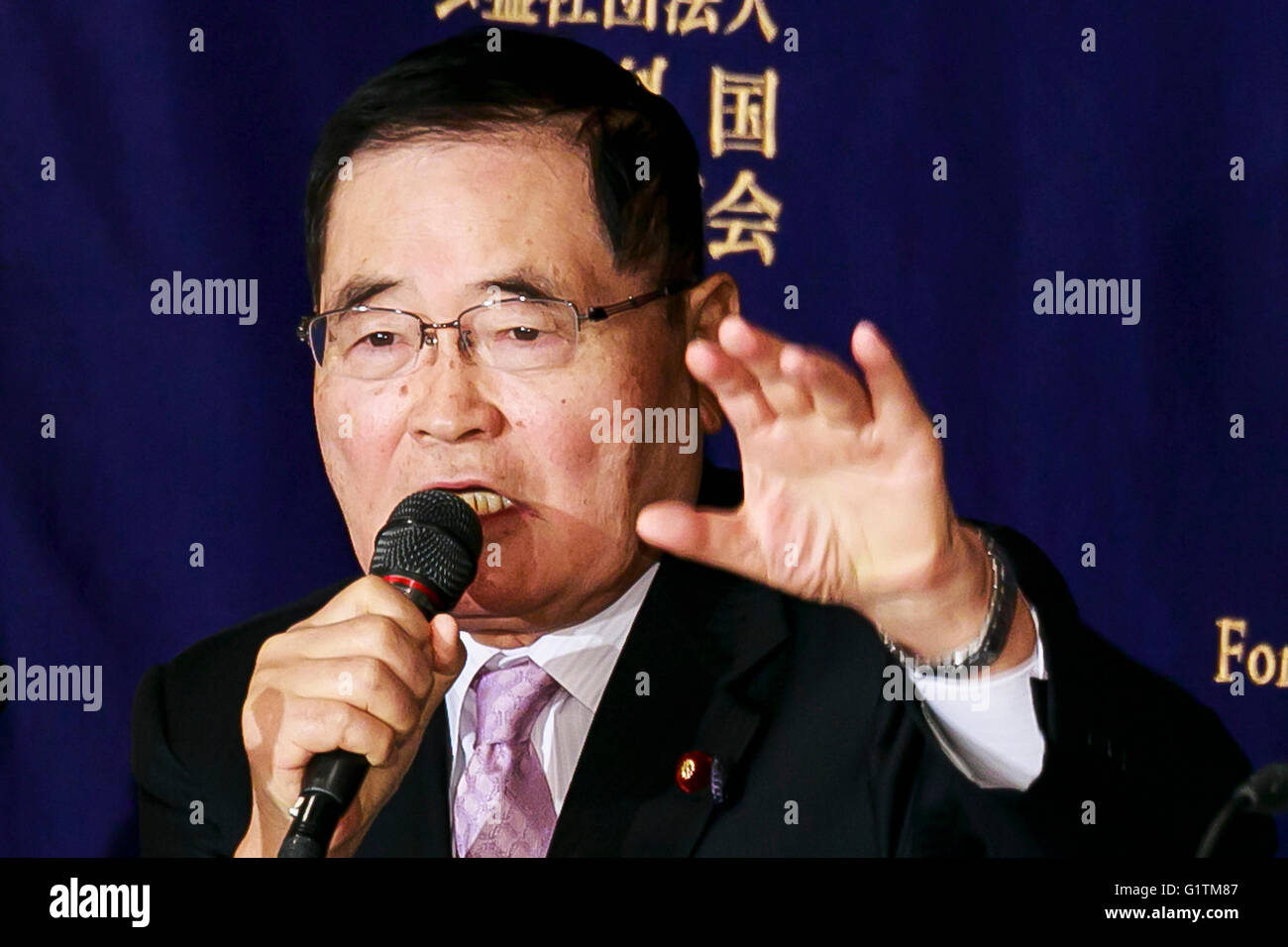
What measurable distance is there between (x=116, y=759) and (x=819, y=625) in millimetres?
910

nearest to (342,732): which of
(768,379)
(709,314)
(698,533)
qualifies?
(698,533)

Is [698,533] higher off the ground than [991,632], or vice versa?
[698,533]

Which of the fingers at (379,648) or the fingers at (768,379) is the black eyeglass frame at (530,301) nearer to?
the fingers at (768,379)

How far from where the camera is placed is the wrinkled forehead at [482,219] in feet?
5.84

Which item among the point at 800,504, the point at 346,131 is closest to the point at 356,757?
the point at 800,504

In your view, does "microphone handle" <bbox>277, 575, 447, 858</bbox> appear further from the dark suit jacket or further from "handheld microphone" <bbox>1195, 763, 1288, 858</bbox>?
"handheld microphone" <bbox>1195, 763, 1288, 858</bbox>

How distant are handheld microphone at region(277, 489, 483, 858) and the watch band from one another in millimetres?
467

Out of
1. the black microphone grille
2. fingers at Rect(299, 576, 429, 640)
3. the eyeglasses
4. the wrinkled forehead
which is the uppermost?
the wrinkled forehead

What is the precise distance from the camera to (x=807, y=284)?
206 centimetres

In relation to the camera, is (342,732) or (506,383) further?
(506,383)

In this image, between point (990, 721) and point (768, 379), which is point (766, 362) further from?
point (990, 721)

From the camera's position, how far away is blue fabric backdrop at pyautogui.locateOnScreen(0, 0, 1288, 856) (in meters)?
2.01

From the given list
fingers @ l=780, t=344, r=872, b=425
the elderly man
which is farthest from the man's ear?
fingers @ l=780, t=344, r=872, b=425

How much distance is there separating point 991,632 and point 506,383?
1.97 ft
